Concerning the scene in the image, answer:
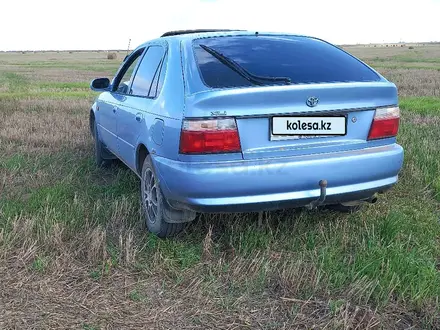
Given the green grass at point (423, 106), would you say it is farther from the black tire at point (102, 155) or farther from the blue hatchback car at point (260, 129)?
the blue hatchback car at point (260, 129)

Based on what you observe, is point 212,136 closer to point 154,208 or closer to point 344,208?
point 154,208

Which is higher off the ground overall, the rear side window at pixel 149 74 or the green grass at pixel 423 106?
the rear side window at pixel 149 74

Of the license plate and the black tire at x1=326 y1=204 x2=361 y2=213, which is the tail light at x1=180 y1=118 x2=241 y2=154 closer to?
the license plate

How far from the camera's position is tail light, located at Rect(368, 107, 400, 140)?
339 centimetres

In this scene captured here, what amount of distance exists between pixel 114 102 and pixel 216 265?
2390 mm

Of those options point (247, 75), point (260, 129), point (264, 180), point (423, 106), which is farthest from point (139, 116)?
point (423, 106)

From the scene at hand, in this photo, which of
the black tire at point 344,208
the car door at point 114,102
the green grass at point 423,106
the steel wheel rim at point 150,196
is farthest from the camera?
the green grass at point 423,106

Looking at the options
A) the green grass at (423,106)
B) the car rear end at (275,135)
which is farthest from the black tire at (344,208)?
the green grass at (423,106)

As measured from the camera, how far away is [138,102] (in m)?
4.10

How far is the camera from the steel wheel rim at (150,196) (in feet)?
12.3

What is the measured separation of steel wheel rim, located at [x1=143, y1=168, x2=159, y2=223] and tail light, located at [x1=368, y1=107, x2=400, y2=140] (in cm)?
162

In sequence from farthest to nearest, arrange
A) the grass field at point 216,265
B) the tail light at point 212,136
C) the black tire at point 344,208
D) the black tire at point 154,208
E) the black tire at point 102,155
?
1. the black tire at point 102,155
2. the black tire at point 344,208
3. the black tire at point 154,208
4. the tail light at point 212,136
5. the grass field at point 216,265

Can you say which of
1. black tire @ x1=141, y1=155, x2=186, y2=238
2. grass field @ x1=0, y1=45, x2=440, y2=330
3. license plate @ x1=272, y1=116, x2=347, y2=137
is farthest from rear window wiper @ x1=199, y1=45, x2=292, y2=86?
grass field @ x1=0, y1=45, x2=440, y2=330

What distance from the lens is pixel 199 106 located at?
3055 millimetres
